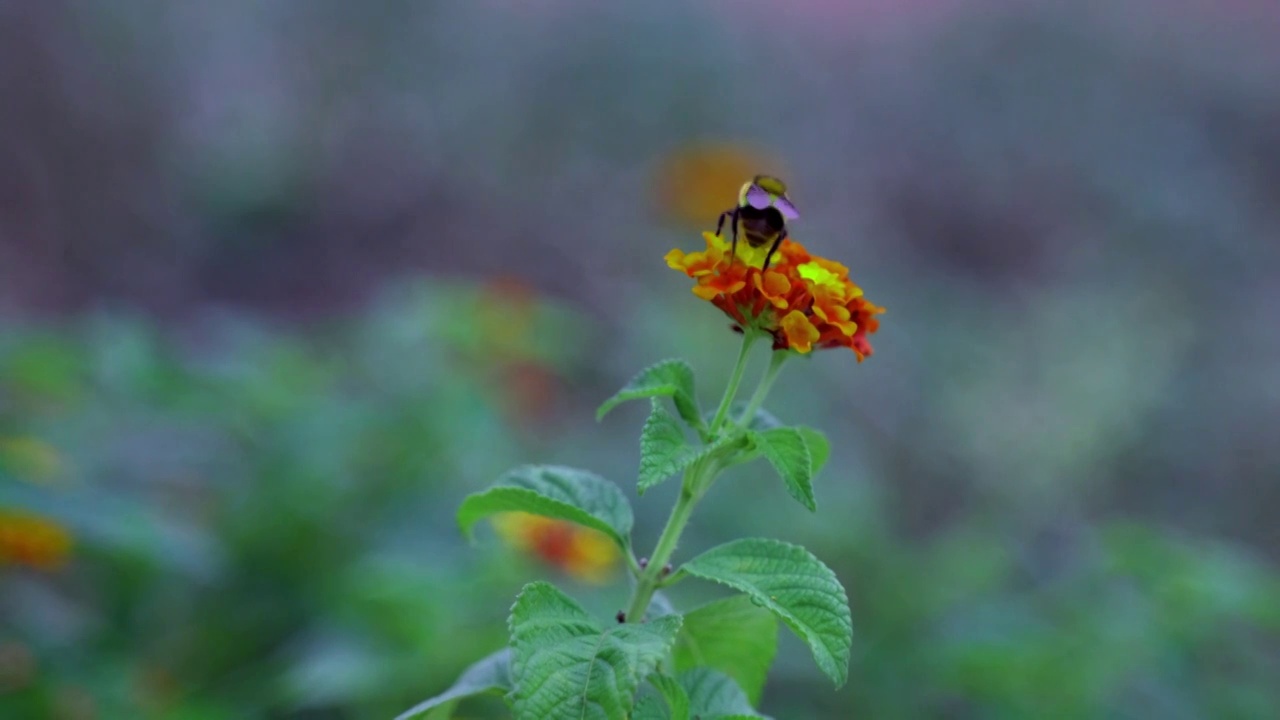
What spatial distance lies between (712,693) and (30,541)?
1475mm

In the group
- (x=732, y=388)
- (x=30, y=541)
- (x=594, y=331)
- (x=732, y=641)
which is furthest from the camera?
(x=594, y=331)

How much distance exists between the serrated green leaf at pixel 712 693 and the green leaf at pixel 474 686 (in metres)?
0.16

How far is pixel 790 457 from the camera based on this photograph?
92 cm

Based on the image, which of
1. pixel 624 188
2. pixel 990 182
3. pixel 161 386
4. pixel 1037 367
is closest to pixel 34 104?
pixel 624 188

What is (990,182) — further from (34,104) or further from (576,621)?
(576,621)

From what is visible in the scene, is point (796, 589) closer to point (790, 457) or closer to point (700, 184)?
point (790, 457)

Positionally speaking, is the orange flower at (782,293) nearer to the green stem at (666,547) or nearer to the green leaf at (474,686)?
the green stem at (666,547)

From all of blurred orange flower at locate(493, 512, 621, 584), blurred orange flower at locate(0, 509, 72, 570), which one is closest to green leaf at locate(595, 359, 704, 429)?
blurred orange flower at locate(493, 512, 621, 584)

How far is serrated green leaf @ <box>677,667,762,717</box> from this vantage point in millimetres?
959

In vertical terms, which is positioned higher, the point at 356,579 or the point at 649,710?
the point at 356,579

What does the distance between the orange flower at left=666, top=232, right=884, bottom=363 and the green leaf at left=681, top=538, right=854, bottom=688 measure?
0.57 feet

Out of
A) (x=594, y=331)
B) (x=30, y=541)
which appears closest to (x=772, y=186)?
(x=30, y=541)

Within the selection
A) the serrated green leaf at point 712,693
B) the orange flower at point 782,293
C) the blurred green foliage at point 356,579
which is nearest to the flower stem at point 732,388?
the orange flower at point 782,293

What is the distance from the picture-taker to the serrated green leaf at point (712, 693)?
959 mm
